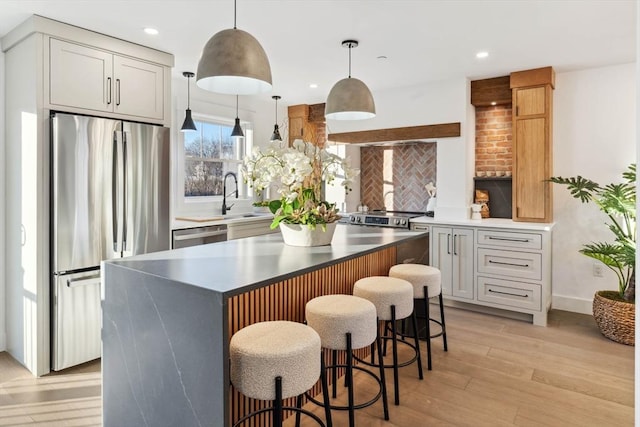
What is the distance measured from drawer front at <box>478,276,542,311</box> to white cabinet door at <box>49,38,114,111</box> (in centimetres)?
379

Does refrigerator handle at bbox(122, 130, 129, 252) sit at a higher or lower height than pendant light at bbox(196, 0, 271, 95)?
lower

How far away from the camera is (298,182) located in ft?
7.57

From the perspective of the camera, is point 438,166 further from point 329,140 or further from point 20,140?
point 20,140

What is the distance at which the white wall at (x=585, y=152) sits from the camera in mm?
3896

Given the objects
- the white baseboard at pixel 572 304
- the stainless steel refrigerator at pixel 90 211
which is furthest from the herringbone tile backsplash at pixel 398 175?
the stainless steel refrigerator at pixel 90 211

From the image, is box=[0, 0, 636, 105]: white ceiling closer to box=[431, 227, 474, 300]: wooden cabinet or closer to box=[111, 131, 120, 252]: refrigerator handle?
box=[111, 131, 120, 252]: refrigerator handle

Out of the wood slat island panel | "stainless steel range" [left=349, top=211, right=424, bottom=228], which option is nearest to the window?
"stainless steel range" [left=349, top=211, right=424, bottom=228]

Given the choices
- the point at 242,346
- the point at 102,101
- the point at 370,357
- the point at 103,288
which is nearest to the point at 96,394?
the point at 103,288

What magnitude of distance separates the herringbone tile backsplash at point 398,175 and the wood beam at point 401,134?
1.41 feet

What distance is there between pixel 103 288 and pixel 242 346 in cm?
85

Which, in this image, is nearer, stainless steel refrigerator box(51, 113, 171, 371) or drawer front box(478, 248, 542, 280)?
stainless steel refrigerator box(51, 113, 171, 371)

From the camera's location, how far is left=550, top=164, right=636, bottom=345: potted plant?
10.9 feet

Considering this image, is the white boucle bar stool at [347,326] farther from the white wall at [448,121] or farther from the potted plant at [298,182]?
the white wall at [448,121]

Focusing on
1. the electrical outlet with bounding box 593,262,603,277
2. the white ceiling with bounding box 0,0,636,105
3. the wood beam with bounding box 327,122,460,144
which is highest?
the white ceiling with bounding box 0,0,636,105
